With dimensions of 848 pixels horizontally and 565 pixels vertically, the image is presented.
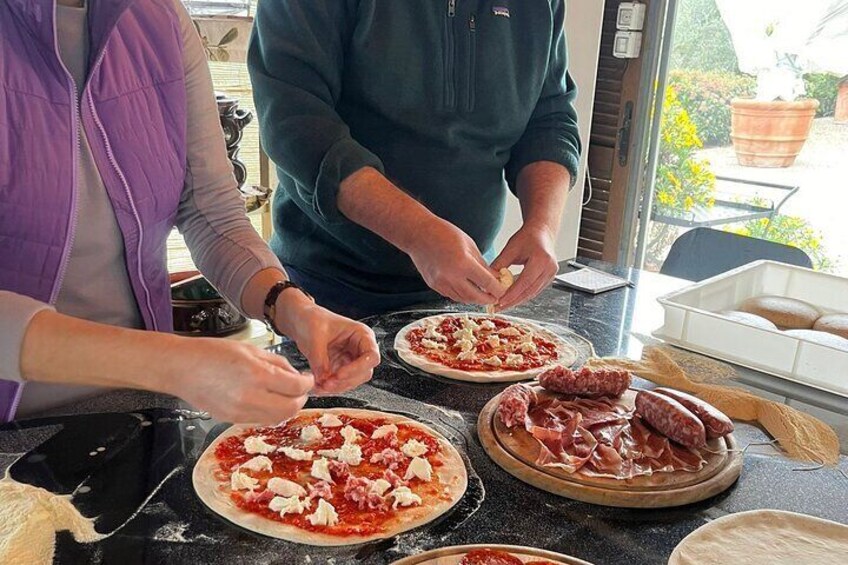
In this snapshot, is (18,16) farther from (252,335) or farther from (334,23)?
(252,335)

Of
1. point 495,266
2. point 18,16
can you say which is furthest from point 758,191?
point 18,16

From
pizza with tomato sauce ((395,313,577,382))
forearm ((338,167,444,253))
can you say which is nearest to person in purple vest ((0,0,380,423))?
forearm ((338,167,444,253))

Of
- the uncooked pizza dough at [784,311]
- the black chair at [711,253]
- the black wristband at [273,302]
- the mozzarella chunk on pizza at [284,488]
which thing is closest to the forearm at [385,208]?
the black wristband at [273,302]

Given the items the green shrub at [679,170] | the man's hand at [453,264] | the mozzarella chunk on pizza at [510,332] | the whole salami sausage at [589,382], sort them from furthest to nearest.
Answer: the green shrub at [679,170] < the mozzarella chunk on pizza at [510,332] < the man's hand at [453,264] < the whole salami sausage at [589,382]

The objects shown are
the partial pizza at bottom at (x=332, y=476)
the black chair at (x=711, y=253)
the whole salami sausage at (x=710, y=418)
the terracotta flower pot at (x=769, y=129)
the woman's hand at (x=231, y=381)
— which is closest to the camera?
the woman's hand at (x=231, y=381)

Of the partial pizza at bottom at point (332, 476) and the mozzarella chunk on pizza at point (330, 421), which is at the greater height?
the mozzarella chunk on pizza at point (330, 421)

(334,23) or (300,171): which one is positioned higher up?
(334,23)

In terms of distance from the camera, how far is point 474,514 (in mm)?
1151

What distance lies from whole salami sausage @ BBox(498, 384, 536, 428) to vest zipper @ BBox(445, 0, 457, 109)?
29.5 inches

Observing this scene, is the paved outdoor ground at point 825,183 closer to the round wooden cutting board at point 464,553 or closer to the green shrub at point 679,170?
the green shrub at point 679,170

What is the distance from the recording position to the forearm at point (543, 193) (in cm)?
191

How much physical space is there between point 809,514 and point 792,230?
2.73 m

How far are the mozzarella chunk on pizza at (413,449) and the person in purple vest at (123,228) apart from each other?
14cm

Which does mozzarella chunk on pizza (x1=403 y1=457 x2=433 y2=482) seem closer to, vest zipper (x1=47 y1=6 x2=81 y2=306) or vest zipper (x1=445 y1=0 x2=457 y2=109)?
vest zipper (x1=47 y1=6 x2=81 y2=306)
